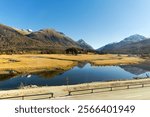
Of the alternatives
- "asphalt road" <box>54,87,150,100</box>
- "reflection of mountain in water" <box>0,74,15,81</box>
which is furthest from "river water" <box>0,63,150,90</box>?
"asphalt road" <box>54,87,150,100</box>

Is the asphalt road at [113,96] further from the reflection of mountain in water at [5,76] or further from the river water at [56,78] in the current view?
the reflection of mountain in water at [5,76]

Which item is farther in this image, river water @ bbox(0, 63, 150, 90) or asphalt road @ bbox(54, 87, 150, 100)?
river water @ bbox(0, 63, 150, 90)

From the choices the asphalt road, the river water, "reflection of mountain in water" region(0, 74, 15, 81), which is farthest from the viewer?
"reflection of mountain in water" region(0, 74, 15, 81)

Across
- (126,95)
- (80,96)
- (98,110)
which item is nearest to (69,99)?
(80,96)

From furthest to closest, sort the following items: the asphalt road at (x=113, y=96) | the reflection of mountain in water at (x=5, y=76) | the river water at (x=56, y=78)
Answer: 1. the reflection of mountain in water at (x=5, y=76)
2. the river water at (x=56, y=78)
3. the asphalt road at (x=113, y=96)

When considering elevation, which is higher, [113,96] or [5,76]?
[5,76]

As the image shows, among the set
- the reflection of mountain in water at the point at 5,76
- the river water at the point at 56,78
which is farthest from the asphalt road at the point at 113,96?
the reflection of mountain in water at the point at 5,76

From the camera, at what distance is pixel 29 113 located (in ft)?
68.6

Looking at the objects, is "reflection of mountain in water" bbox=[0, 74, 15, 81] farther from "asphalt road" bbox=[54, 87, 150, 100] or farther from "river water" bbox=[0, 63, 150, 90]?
"asphalt road" bbox=[54, 87, 150, 100]

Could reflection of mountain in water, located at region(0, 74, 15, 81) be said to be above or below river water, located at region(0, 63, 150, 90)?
above

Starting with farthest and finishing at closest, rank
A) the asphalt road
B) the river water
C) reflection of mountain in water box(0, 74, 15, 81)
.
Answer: reflection of mountain in water box(0, 74, 15, 81)
the river water
the asphalt road

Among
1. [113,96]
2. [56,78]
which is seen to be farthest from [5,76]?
[113,96]

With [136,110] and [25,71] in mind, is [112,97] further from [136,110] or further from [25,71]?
[25,71]

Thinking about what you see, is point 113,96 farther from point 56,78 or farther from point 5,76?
point 5,76
